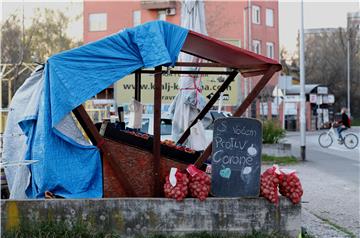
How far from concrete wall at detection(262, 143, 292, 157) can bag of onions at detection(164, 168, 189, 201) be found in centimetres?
1408

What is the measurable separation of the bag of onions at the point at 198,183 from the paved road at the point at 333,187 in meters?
1.74

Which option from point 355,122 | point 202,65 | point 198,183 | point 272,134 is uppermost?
point 202,65

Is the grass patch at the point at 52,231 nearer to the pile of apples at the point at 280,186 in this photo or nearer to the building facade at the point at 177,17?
the pile of apples at the point at 280,186

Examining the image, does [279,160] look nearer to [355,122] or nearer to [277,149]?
[277,149]

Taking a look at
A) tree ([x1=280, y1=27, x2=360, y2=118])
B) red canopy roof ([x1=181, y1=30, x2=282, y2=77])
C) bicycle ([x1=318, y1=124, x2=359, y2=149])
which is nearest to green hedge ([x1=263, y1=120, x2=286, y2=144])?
bicycle ([x1=318, y1=124, x2=359, y2=149])

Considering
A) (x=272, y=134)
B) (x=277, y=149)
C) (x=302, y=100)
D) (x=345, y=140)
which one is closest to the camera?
(x=277, y=149)

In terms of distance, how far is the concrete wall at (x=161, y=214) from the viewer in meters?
6.18

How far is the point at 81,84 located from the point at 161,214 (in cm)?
168

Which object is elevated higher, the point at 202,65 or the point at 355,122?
the point at 202,65

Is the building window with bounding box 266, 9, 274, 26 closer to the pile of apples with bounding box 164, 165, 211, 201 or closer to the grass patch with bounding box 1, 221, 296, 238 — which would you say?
the pile of apples with bounding box 164, 165, 211, 201

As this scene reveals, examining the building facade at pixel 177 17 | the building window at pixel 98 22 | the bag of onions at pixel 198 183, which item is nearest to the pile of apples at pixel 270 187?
the bag of onions at pixel 198 183

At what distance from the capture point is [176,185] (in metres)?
6.31

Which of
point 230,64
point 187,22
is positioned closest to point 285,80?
point 187,22

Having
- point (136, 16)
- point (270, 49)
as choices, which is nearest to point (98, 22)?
point (136, 16)
